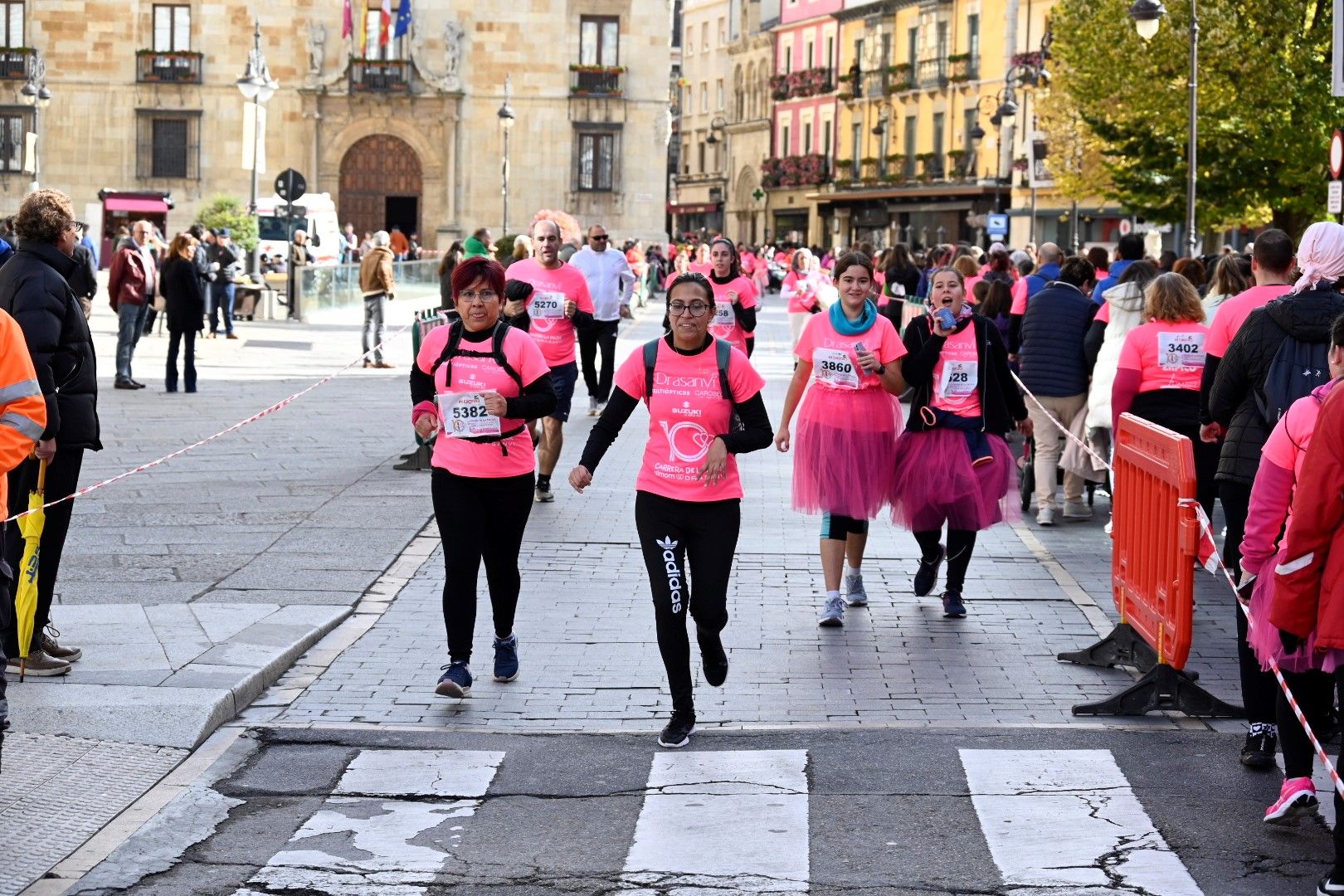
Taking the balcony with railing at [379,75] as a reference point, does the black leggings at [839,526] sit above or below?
below

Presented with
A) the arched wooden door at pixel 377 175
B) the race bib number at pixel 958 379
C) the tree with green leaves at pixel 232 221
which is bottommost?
the race bib number at pixel 958 379

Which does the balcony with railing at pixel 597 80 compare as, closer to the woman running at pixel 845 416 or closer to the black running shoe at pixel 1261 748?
the woman running at pixel 845 416

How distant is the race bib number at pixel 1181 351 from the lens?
11.2 meters

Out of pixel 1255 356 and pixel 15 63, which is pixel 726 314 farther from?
pixel 15 63

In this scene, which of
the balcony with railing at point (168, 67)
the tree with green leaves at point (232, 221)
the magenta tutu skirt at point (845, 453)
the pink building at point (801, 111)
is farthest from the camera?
the pink building at point (801, 111)

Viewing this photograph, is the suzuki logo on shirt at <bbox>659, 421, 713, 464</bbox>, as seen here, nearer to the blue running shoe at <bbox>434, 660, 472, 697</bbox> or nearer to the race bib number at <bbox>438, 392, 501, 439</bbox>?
the race bib number at <bbox>438, 392, 501, 439</bbox>

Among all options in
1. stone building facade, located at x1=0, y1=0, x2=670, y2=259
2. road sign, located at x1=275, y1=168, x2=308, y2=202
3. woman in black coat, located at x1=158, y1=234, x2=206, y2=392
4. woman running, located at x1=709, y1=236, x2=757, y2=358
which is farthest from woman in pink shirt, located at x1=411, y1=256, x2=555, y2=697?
stone building facade, located at x1=0, y1=0, x2=670, y2=259

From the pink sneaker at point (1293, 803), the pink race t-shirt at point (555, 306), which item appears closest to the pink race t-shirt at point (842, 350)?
the pink sneaker at point (1293, 803)

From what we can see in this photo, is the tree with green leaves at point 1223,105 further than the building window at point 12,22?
No

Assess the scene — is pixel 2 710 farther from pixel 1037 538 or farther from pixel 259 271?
pixel 259 271

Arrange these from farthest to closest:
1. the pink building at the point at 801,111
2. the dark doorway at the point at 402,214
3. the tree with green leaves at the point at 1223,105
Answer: the pink building at the point at 801,111
the dark doorway at the point at 402,214
the tree with green leaves at the point at 1223,105

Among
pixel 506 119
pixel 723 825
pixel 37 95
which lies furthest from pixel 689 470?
pixel 37 95

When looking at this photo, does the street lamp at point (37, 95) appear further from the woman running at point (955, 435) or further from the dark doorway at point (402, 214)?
the woman running at point (955, 435)

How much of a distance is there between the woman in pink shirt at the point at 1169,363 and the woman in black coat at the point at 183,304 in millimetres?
12130
